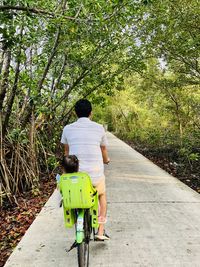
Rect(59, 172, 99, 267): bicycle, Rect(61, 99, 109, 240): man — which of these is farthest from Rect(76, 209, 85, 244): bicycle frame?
Rect(61, 99, 109, 240): man

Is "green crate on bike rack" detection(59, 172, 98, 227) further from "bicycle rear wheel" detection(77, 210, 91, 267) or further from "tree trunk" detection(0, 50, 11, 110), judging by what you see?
"tree trunk" detection(0, 50, 11, 110)

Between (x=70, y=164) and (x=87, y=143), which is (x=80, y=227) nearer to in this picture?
(x=70, y=164)

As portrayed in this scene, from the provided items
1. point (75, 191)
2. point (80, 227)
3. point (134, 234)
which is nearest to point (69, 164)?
point (75, 191)

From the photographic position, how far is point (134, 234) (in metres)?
4.81

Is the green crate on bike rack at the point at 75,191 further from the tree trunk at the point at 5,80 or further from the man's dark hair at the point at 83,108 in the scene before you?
the tree trunk at the point at 5,80

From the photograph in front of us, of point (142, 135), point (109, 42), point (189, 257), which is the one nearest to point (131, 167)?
point (109, 42)

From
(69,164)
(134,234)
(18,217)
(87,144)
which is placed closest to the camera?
(69,164)

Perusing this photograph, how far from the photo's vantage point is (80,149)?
3943mm

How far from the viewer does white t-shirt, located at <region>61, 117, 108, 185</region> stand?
3936mm

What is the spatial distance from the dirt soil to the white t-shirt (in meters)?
1.57

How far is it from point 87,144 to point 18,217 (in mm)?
2895

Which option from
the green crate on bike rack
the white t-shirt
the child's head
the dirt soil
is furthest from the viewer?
the dirt soil

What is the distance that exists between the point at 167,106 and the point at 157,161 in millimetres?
6808

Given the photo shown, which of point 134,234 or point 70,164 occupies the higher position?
point 70,164
